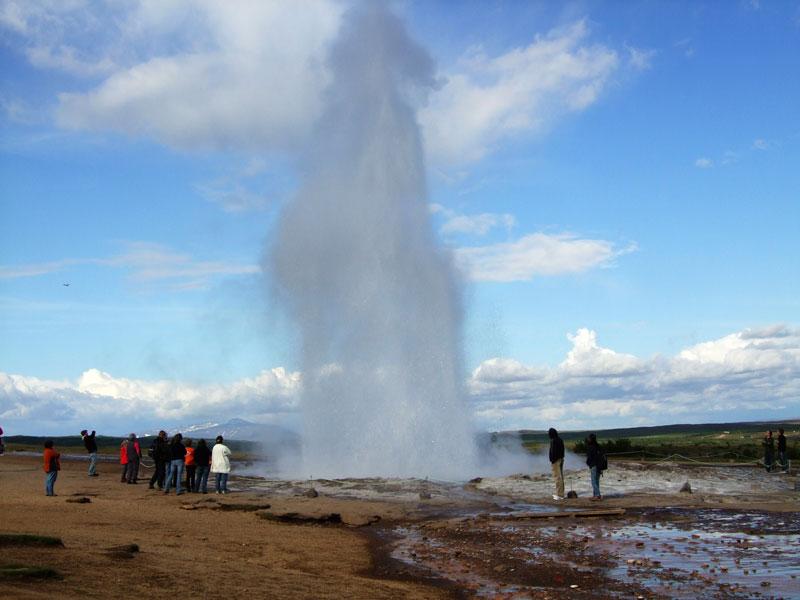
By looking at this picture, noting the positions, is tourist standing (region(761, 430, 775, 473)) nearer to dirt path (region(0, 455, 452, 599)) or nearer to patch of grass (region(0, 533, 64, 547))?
dirt path (region(0, 455, 452, 599))

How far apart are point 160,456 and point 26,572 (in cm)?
1523

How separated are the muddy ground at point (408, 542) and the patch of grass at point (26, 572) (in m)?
0.03

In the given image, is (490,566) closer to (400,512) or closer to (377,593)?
(377,593)

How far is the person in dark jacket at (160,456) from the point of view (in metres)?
22.2

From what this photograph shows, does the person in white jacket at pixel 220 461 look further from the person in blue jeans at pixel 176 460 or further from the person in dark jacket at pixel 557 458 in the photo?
the person in dark jacket at pixel 557 458

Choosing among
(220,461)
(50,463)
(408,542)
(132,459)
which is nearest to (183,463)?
(220,461)

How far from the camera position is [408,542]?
14.2 m

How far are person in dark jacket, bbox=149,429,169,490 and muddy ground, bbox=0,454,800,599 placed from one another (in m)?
0.98

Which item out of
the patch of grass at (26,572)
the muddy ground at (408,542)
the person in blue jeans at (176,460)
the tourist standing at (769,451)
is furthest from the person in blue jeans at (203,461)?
the tourist standing at (769,451)

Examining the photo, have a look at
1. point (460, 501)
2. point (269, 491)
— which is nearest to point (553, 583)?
point (460, 501)

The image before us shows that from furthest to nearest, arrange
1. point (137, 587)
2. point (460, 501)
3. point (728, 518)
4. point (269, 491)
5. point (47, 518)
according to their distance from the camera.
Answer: point (269, 491)
point (460, 501)
point (728, 518)
point (47, 518)
point (137, 587)

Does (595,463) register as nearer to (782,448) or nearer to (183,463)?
(782,448)

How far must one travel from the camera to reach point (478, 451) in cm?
3178

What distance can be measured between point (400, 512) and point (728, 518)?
7.87 meters
